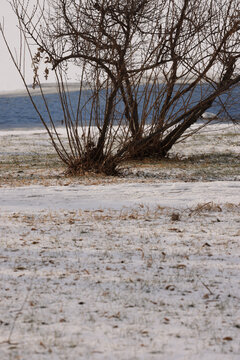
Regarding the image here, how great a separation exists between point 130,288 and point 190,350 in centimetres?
108

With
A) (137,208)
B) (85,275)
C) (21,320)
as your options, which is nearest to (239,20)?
(137,208)

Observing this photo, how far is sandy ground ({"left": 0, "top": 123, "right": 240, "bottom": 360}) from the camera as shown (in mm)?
3086

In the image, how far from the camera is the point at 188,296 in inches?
151

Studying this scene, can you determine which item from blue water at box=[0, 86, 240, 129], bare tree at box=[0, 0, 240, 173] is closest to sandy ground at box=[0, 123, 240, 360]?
bare tree at box=[0, 0, 240, 173]

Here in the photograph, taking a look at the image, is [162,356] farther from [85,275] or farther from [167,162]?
[167,162]

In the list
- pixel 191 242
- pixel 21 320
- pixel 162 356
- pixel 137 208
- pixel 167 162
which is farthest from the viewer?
pixel 167 162

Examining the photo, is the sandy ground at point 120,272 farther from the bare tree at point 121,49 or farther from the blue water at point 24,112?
the blue water at point 24,112

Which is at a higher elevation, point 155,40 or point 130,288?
point 155,40

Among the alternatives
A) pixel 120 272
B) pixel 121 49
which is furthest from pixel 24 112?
pixel 120 272

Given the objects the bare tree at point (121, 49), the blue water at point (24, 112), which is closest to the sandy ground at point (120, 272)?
the bare tree at point (121, 49)

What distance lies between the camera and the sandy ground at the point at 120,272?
3.09 meters

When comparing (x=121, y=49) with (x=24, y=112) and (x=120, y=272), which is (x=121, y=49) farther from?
(x=24, y=112)

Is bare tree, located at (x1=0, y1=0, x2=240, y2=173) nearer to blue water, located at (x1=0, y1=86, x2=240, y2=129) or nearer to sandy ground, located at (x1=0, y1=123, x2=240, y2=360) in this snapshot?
sandy ground, located at (x1=0, y1=123, x2=240, y2=360)

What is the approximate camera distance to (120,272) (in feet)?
14.3
